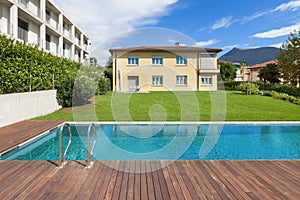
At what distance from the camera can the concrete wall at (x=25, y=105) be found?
7.91m

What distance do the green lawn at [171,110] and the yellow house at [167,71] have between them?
0.79 metres

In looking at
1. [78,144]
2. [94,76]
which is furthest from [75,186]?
[94,76]

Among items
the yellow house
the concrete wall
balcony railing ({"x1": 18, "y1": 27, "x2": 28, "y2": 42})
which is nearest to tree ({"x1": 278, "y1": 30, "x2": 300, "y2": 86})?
the yellow house

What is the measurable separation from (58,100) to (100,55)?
23.7 feet

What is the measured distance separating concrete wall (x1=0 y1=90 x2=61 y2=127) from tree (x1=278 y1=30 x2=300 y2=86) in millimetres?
22281

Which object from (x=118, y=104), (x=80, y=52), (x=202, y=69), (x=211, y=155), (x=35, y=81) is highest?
(x=80, y=52)

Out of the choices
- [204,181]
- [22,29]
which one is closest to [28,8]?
[22,29]

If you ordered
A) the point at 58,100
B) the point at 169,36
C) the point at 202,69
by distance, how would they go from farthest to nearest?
the point at 202,69
the point at 58,100
the point at 169,36

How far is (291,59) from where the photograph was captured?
22.3 meters

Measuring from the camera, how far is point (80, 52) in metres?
30.1

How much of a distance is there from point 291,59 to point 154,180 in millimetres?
24403

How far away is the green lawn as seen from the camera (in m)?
10.1

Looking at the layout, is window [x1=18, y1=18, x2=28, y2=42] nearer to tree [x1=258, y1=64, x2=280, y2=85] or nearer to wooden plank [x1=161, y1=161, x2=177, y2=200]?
wooden plank [x1=161, y1=161, x2=177, y2=200]

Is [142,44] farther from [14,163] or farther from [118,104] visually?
[118,104]
